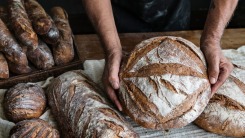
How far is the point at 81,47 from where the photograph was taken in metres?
2.05

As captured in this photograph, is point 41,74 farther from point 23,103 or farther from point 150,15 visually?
point 150,15

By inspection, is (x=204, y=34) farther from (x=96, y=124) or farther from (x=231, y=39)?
(x=96, y=124)

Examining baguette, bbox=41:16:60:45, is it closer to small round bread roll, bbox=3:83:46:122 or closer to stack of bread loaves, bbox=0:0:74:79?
stack of bread loaves, bbox=0:0:74:79

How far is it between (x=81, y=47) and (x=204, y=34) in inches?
28.7

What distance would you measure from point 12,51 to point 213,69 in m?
0.90

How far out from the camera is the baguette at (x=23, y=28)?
1.63m

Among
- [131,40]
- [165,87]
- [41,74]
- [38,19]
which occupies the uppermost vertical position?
[38,19]

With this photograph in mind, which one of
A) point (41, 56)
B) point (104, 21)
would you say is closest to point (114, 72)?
point (104, 21)

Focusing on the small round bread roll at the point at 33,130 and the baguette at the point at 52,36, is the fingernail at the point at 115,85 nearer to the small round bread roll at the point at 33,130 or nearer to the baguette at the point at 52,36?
the small round bread roll at the point at 33,130

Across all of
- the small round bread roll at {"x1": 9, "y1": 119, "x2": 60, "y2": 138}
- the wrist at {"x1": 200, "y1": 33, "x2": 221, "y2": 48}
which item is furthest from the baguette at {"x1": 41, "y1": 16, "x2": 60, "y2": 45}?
the wrist at {"x1": 200, "y1": 33, "x2": 221, "y2": 48}

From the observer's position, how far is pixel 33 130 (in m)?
1.30

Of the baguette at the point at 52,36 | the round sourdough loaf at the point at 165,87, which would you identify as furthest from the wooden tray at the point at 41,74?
the round sourdough loaf at the point at 165,87

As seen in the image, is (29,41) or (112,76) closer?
(112,76)

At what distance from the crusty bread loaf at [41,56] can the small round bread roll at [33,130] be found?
43 cm
